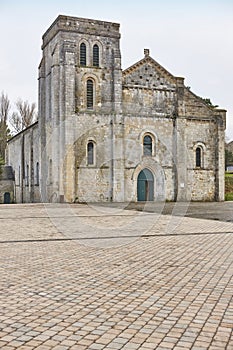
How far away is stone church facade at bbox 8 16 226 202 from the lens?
34906 millimetres

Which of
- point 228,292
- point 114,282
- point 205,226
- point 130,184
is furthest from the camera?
point 130,184

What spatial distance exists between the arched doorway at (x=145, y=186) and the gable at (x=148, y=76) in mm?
7127

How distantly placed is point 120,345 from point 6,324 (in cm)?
154

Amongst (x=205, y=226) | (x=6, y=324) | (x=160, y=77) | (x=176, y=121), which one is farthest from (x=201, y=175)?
(x=6, y=324)

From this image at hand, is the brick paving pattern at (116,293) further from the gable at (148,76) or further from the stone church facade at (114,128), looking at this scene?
the gable at (148,76)

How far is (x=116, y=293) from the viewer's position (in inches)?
271

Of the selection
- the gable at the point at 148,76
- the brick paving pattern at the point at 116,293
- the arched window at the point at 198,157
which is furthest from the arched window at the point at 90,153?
the brick paving pattern at the point at 116,293

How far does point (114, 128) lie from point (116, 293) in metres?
29.4

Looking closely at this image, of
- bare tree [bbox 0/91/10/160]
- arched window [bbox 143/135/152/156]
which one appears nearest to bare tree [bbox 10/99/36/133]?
bare tree [bbox 0/91/10/160]

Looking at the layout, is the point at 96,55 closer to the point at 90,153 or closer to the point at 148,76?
the point at 148,76

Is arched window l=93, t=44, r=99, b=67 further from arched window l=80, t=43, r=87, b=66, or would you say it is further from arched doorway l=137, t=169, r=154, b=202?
arched doorway l=137, t=169, r=154, b=202

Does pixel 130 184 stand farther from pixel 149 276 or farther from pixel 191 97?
pixel 149 276

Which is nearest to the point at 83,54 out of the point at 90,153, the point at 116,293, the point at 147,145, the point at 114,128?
the point at 114,128

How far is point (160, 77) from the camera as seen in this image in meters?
37.9
